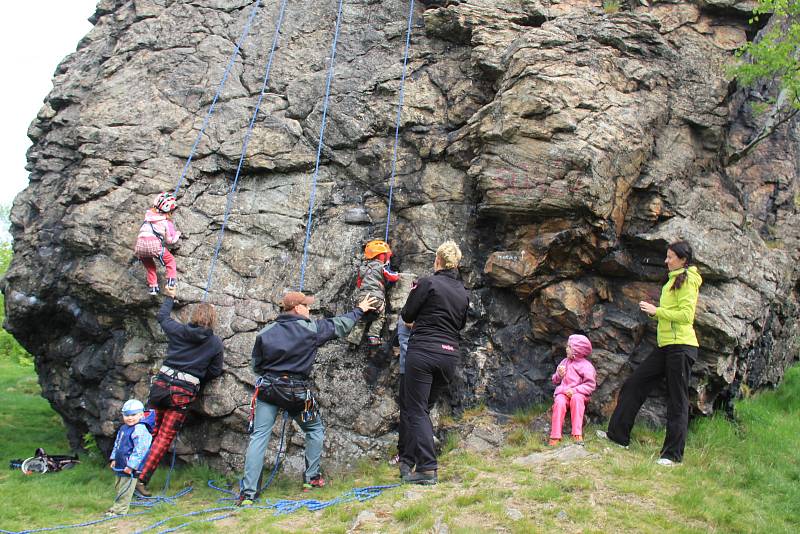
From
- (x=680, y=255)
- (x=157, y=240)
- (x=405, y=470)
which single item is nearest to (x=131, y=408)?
(x=157, y=240)

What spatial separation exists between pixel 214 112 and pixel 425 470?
302 inches

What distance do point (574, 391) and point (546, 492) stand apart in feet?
6.59

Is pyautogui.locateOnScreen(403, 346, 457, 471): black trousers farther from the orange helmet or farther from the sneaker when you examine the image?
the sneaker

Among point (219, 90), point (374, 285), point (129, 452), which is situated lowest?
point (129, 452)

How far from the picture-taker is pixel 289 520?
6.88 m

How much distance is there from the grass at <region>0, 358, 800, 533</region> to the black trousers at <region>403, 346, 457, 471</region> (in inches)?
14.8

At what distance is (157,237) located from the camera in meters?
9.80

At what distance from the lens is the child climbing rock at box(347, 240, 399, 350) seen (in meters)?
9.27

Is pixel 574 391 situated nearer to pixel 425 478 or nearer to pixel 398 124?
pixel 425 478

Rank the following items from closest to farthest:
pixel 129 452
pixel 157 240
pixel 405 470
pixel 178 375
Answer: pixel 405 470 → pixel 129 452 → pixel 178 375 → pixel 157 240

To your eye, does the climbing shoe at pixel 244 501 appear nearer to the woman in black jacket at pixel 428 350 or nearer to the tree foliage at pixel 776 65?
the woman in black jacket at pixel 428 350

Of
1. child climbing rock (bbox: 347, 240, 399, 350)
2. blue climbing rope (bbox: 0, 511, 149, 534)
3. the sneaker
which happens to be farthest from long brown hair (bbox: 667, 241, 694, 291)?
blue climbing rope (bbox: 0, 511, 149, 534)

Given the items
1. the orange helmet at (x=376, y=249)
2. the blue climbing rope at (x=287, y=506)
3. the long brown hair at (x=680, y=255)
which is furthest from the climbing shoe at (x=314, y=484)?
the long brown hair at (x=680, y=255)

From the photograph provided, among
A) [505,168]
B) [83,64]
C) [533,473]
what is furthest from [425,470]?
[83,64]
